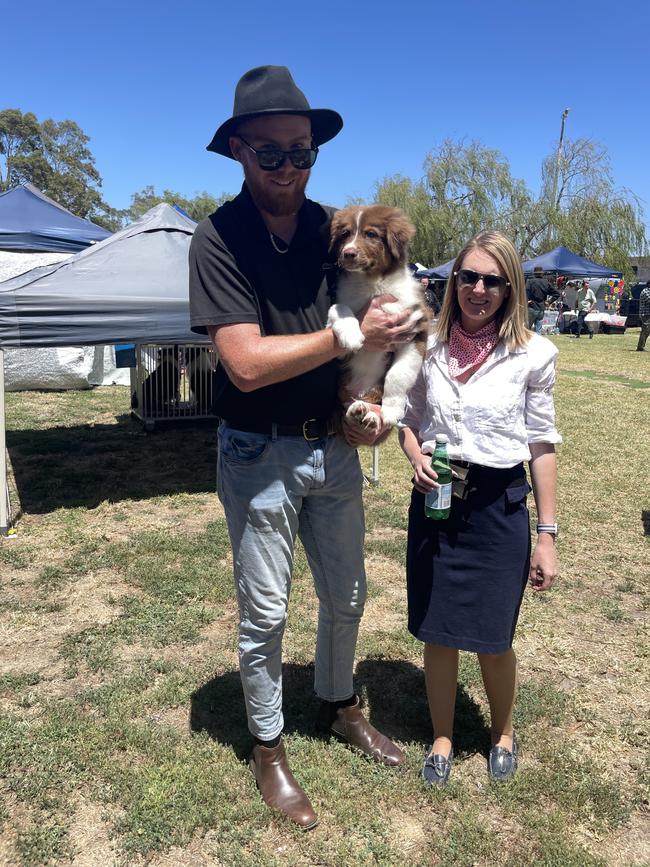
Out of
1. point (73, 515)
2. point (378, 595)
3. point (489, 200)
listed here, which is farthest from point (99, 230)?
point (489, 200)

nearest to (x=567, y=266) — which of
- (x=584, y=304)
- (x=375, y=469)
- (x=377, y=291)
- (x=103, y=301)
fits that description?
(x=584, y=304)

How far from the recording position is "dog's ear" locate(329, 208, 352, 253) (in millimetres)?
2623

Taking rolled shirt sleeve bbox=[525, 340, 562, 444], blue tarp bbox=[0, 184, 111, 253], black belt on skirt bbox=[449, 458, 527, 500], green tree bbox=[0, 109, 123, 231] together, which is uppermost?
green tree bbox=[0, 109, 123, 231]

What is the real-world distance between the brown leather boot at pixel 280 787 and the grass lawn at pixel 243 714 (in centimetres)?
5

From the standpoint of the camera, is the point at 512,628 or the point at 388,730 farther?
the point at 388,730

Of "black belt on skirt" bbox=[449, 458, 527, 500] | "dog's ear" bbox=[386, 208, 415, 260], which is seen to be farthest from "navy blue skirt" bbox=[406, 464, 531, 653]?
"dog's ear" bbox=[386, 208, 415, 260]

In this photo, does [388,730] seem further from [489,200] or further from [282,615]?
[489,200]

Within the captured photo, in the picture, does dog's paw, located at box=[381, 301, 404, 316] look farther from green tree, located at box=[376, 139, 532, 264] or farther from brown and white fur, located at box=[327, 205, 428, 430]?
green tree, located at box=[376, 139, 532, 264]

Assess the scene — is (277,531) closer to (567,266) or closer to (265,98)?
(265,98)

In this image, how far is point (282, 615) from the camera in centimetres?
250

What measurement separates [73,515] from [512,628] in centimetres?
467

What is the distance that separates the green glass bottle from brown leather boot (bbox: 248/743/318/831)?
120cm

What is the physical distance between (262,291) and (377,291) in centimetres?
71

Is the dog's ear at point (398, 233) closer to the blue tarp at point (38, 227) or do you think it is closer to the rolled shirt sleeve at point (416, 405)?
the rolled shirt sleeve at point (416, 405)
